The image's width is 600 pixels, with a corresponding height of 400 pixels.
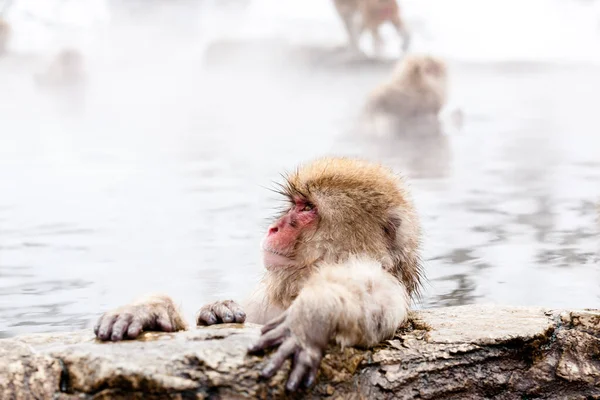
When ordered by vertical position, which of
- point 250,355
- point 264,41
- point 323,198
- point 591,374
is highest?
point 264,41

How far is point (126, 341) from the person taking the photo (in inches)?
86.3

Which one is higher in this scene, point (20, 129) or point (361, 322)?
point (20, 129)

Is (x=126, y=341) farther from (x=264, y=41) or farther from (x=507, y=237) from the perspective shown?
(x=264, y=41)

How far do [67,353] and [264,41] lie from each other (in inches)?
268

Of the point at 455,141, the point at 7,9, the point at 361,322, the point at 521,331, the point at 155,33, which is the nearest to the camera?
the point at 361,322

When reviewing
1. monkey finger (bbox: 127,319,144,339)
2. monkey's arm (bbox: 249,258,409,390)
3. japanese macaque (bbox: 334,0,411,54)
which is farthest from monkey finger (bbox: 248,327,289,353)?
japanese macaque (bbox: 334,0,411,54)

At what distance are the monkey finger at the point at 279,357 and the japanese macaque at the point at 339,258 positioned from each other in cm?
15

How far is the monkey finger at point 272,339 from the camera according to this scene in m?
2.10

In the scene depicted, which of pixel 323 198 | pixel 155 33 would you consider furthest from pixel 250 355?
pixel 155 33

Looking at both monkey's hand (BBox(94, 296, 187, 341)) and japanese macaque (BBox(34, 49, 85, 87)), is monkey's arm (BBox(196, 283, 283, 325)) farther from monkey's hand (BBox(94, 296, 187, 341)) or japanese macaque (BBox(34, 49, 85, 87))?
japanese macaque (BBox(34, 49, 85, 87))

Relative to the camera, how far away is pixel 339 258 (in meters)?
2.51

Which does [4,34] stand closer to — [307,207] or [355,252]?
[307,207]

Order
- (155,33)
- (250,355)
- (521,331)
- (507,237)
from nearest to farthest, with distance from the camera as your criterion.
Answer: (250,355), (521,331), (507,237), (155,33)

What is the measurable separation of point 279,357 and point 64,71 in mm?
6284
